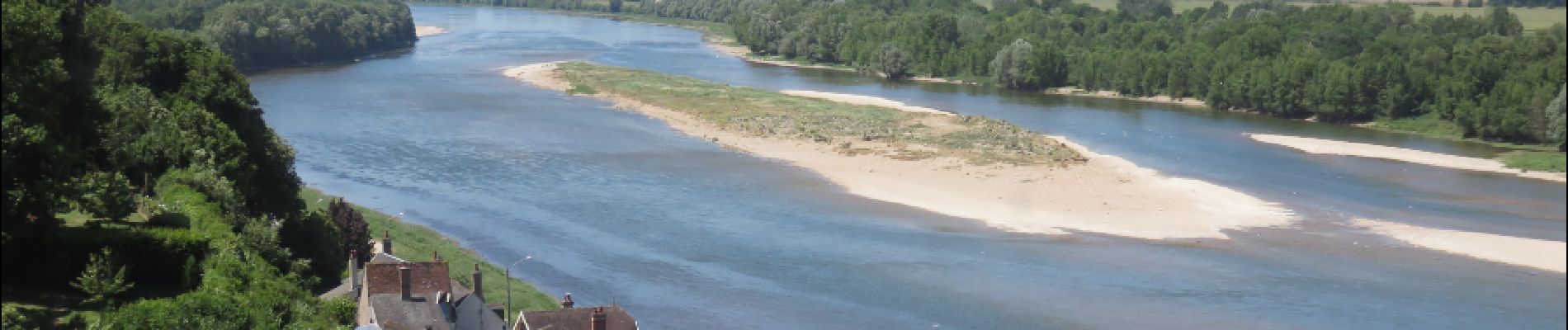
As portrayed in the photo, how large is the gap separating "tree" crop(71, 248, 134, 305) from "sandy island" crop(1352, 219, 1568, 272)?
1428 inches

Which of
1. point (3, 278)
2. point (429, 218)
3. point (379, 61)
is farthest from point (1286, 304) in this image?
point (379, 61)

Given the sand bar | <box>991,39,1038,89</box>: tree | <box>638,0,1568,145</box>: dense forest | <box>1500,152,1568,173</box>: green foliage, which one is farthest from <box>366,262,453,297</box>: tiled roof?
<box>991,39,1038,89</box>: tree

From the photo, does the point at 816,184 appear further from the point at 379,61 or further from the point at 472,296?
the point at 379,61

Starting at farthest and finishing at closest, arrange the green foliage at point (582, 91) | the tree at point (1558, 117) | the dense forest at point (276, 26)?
the dense forest at point (276, 26) < the green foliage at point (582, 91) < the tree at point (1558, 117)

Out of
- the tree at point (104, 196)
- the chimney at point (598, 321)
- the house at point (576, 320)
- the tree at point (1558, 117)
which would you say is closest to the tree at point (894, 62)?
the tree at point (1558, 117)

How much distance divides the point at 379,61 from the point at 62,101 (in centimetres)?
9406

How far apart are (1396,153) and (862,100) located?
102 feet

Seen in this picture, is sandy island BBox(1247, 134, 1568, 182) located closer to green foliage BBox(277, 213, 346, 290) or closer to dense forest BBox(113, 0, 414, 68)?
green foliage BBox(277, 213, 346, 290)

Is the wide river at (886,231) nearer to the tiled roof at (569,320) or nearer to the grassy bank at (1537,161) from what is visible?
the grassy bank at (1537,161)

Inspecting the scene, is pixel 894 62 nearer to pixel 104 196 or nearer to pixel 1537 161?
pixel 1537 161

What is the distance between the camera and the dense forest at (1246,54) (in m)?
73.1

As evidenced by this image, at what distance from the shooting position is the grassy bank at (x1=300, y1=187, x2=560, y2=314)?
115 ft

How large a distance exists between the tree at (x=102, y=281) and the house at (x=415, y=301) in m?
3.93

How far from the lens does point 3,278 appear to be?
73.2 ft
